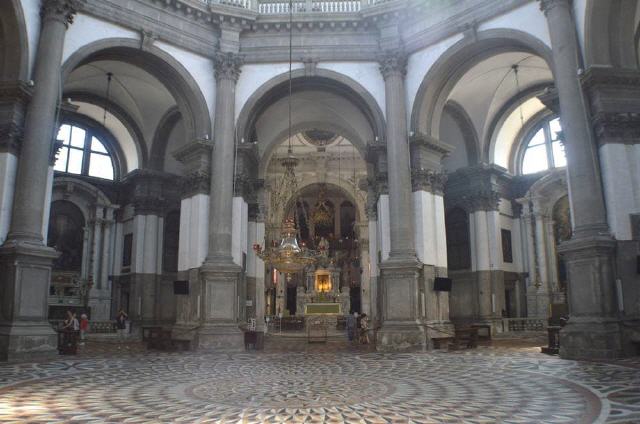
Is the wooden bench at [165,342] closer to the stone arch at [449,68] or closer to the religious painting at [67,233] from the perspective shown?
the religious painting at [67,233]

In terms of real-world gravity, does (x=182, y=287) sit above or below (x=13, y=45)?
below

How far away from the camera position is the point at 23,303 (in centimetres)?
1136

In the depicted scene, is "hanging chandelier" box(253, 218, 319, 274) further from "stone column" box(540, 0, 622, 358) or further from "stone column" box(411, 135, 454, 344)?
"stone column" box(540, 0, 622, 358)

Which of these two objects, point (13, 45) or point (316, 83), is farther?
point (316, 83)

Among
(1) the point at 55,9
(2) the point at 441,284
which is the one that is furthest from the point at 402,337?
(1) the point at 55,9

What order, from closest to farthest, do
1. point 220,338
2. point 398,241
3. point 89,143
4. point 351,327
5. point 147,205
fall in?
point 220,338, point 398,241, point 351,327, point 147,205, point 89,143

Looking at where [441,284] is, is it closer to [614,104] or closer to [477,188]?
[614,104]

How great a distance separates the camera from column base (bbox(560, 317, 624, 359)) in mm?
10484

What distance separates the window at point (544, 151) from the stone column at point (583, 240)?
1027 centimetres

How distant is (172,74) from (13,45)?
4.92 metres

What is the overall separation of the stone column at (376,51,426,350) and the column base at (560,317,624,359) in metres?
4.15

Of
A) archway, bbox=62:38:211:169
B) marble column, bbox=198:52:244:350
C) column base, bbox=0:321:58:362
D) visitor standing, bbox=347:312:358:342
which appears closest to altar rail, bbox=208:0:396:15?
marble column, bbox=198:52:244:350

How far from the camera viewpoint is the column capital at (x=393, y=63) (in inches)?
647

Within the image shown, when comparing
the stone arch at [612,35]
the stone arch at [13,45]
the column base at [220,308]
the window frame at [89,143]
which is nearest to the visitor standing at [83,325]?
the column base at [220,308]
